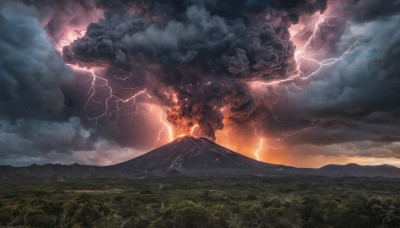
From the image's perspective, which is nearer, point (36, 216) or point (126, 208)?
point (36, 216)

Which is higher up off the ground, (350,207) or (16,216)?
(350,207)

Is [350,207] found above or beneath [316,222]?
above

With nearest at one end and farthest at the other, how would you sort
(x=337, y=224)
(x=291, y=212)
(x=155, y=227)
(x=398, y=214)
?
(x=398, y=214), (x=155, y=227), (x=337, y=224), (x=291, y=212)

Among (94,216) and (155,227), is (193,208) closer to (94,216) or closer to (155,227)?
(155,227)

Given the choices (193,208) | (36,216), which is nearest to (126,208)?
(36,216)

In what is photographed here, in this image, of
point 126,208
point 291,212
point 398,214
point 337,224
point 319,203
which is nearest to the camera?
point 398,214

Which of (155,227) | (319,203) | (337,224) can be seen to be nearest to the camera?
(155,227)

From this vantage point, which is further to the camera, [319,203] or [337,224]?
[319,203]

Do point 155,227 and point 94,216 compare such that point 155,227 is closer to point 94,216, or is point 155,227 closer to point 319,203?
point 94,216

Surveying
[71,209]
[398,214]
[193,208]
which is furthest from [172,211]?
[398,214]
